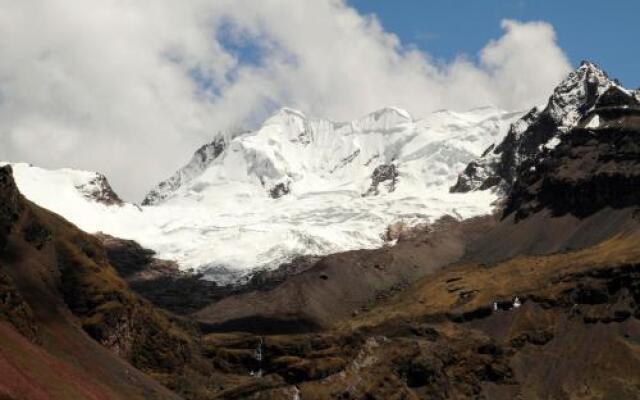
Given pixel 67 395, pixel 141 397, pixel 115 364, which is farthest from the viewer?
pixel 115 364

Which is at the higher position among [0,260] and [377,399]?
[0,260]

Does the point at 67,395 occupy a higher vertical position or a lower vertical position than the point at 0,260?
lower

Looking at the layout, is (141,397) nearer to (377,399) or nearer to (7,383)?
(377,399)

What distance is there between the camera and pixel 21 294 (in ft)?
618

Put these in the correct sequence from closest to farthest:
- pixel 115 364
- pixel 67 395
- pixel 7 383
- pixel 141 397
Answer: pixel 7 383 < pixel 67 395 < pixel 141 397 < pixel 115 364

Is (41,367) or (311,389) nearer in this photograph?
(41,367)

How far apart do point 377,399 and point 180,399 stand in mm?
36984

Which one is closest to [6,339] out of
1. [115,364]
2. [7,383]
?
[7,383]

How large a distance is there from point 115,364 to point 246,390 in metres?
24.4

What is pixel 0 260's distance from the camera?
198 metres

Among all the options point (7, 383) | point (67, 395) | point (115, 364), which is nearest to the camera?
point (7, 383)

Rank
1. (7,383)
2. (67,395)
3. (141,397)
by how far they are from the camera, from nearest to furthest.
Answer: (7,383), (67,395), (141,397)

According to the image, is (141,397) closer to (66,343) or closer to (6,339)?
(66,343)

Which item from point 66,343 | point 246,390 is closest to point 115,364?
point 66,343
